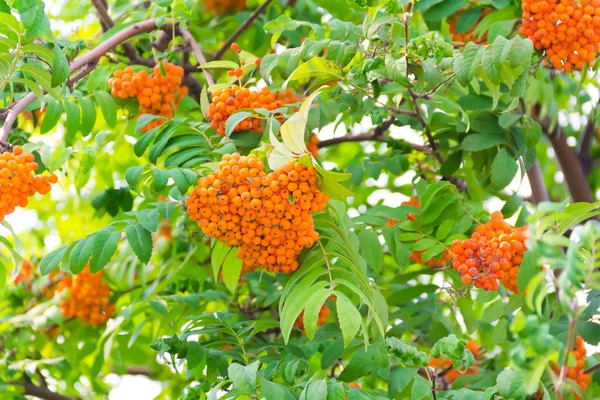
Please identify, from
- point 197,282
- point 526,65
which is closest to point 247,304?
point 197,282

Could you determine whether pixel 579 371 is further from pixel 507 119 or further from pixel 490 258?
pixel 507 119

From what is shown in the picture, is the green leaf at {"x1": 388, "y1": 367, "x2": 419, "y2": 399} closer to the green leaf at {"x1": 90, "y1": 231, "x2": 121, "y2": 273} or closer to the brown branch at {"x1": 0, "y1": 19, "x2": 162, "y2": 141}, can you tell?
the green leaf at {"x1": 90, "y1": 231, "x2": 121, "y2": 273}

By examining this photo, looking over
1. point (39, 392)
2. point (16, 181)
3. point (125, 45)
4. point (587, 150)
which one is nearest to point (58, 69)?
point (16, 181)

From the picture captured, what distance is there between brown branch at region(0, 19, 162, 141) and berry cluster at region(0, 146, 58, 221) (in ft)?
0.38

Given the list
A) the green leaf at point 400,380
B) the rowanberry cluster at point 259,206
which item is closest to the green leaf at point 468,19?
the rowanberry cluster at point 259,206

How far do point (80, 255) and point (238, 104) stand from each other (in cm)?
64

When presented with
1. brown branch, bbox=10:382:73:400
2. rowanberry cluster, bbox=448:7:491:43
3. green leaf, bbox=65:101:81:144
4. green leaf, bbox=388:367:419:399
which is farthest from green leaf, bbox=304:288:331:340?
brown branch, bbox=10:382:73:400

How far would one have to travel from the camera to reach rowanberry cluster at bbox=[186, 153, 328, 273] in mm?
2002

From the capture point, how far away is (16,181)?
6.77 feet

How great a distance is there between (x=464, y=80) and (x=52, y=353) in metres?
2.53

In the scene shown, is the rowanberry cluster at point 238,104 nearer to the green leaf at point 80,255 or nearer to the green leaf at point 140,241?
the green leaf at point 140,241

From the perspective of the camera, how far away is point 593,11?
90.5 inches

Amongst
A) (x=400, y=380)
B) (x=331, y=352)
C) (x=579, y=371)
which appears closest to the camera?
(x=400, y=380)

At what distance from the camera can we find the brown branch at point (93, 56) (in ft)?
7.28
